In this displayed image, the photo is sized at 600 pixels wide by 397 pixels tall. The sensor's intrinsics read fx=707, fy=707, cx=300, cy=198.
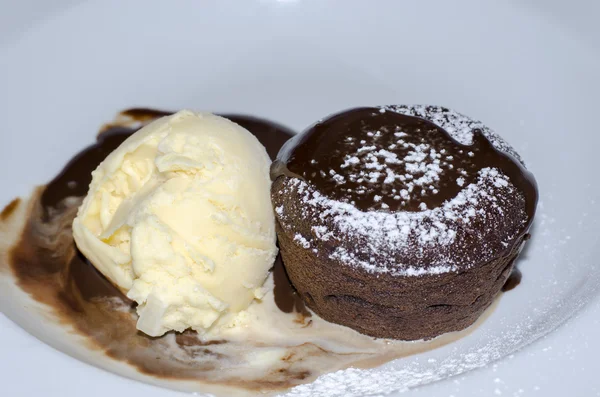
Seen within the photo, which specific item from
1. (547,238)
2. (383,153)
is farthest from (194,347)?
(547,238)

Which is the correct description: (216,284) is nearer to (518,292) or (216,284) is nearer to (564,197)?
(518,292)

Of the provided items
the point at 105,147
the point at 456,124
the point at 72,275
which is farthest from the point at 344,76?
the point at 72,275

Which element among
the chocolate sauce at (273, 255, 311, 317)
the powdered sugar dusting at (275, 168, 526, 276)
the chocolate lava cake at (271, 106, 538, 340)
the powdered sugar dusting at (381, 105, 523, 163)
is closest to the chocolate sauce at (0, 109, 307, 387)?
the chocolate sauce at (273, 255, 311, 317)

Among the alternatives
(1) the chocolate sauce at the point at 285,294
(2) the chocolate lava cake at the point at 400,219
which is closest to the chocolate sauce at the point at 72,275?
(1) the chocolate sauce at the point at 285,294

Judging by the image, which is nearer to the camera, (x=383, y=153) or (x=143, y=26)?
(x=383, y=153)

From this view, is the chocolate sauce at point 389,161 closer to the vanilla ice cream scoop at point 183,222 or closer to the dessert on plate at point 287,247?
the dessert on plate at point 287,247

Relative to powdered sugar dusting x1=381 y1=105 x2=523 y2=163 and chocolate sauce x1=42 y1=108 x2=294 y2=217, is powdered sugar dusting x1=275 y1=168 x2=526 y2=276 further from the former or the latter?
chocolate sauce x1=42 y1=108 x2=294 y2=217
